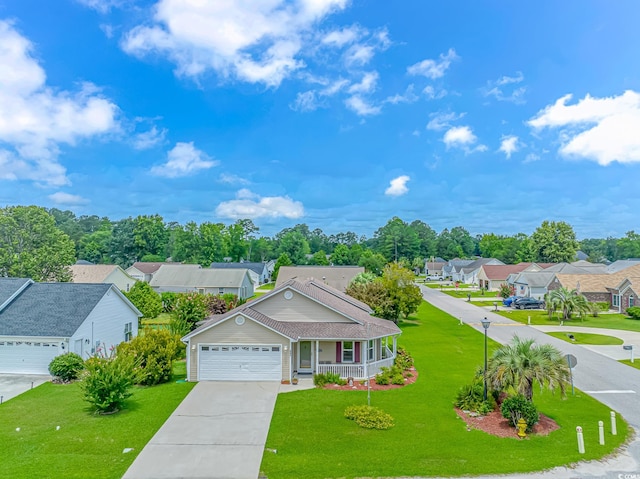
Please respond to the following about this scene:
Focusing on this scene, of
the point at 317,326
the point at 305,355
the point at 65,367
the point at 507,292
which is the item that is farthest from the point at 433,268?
the point at 65,367

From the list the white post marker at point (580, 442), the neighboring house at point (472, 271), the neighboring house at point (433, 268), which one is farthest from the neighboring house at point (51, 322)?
the neighboring house at point (433, 268)

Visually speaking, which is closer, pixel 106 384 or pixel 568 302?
pixel 106 384

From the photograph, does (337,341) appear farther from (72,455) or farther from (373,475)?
(72,455)

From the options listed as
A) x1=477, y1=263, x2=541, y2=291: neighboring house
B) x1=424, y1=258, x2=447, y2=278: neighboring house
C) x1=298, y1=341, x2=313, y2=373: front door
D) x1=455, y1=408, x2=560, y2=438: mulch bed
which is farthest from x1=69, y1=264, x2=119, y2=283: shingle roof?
x1=424, y1=258, x2=447, y2=278: neighboring house

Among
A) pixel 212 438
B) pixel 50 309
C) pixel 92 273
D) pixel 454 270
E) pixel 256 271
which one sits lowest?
pixel 212 438

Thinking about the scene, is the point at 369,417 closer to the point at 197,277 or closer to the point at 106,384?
the point at 106,384

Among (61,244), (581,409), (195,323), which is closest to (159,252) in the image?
(61,244)
